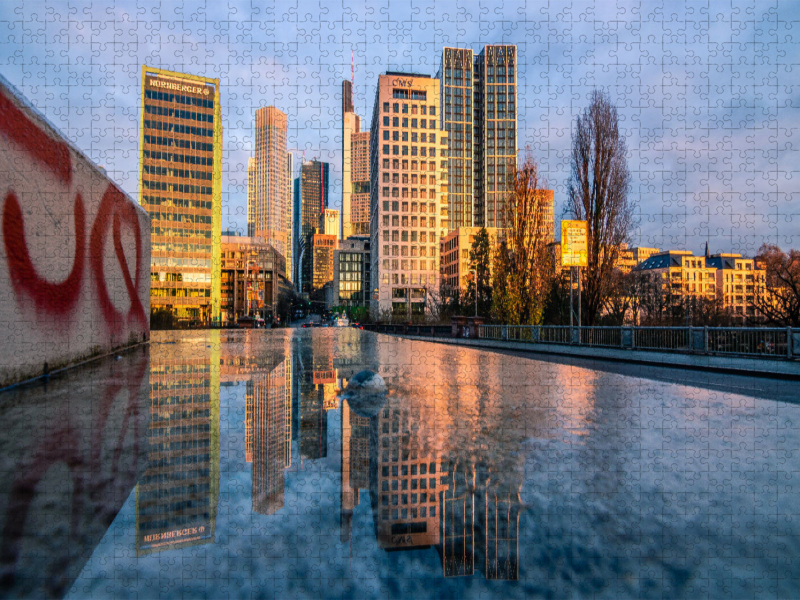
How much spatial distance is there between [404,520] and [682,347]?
68.4 ft

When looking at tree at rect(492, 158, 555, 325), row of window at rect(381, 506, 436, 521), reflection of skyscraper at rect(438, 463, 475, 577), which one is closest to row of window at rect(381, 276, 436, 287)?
tree at rect(492, 158, 555, 325)

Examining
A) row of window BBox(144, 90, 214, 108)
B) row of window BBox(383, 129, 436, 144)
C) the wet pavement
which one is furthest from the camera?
row of window BBox(383, 129, 436, 144)

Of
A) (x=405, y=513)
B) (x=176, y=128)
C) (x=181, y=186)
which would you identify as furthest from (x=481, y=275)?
(x=176, y=128)

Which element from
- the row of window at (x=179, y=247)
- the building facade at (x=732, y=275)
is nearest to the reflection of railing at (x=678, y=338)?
the building facade at (x=732, y=275)

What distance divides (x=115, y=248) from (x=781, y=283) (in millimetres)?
55449

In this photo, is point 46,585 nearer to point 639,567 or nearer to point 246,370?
point 639,567

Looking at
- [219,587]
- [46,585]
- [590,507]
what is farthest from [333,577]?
[590,507]

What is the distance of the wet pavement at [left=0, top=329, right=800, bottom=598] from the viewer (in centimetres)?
266

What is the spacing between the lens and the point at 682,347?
20344 millimetres

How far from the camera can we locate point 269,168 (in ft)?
188

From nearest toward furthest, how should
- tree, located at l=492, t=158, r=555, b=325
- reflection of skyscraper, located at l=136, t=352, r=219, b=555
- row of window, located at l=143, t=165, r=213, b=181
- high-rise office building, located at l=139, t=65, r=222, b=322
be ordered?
reflection of skyscraper, located at l=136, t=352, r=219, b=555
tree, located at l=492, t=158, r=555, b=325
high-rise office building, located at l=139, t=65, r=222, b=322
row of window, located at l=143, t=165, r=213, b=181

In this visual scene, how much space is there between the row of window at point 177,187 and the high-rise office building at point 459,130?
7524 centimetres

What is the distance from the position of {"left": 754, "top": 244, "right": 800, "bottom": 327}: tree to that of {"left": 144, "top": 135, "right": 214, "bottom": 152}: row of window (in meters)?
98.3

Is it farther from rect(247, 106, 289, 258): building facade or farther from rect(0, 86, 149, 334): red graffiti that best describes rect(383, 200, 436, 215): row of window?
rect(0, 86, 149, 334): red graffiti
